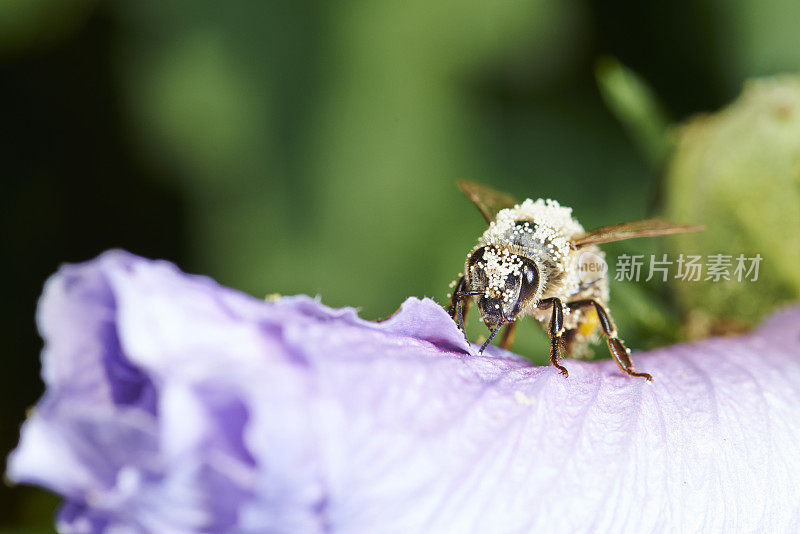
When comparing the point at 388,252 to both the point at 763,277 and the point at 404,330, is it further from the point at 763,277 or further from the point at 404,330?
the point at 404,330

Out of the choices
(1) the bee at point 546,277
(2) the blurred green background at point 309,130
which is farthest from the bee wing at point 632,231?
(2) the blurred green background at point 309,130

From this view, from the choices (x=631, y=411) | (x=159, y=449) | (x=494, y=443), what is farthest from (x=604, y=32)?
(x=159, y=449)

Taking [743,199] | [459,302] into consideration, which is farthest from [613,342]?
[743,199]

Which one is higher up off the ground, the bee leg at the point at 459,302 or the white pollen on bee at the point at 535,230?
the white pollen on bee at the point at 535,230
